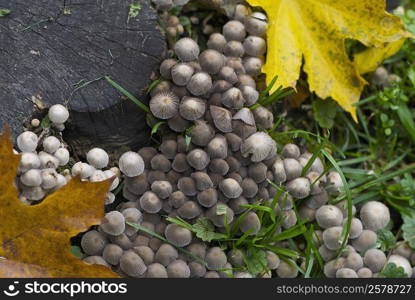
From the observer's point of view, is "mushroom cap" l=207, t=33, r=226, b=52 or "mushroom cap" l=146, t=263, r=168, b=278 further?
"mushroom cap" l=207, t=33, r=226, b=52

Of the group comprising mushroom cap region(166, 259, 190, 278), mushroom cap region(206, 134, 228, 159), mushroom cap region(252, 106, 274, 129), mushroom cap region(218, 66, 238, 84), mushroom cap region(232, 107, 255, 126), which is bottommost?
mushroom cap region(166, 259, 190, 278)

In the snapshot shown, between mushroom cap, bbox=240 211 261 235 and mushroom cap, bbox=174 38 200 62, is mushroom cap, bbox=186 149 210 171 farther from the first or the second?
mushroom cap, bbox=174 38 200 62

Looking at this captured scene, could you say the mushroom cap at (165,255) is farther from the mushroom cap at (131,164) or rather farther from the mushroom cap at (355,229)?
the mushroom cap at (355,229)

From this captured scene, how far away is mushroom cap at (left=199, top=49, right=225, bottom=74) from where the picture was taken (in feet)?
8.55

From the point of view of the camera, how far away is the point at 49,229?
2205mm

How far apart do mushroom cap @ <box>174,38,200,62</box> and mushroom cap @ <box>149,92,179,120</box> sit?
182 mm

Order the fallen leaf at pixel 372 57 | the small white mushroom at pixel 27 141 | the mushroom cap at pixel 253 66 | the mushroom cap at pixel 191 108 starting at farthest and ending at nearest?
the fallen leaf at pixel 372 57
the mushroom cap at pixel 253 66
the mushroom cap at pixel 191 108
the small white mushroom at pixel 27 141

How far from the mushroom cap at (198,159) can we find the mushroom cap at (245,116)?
0.22 m

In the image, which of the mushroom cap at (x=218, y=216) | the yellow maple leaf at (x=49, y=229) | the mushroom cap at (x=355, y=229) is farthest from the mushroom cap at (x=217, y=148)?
the mushroom cap at (x=355, y=229)

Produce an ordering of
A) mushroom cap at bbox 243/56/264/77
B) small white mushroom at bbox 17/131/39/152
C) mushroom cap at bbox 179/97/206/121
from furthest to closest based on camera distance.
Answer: mushroom cap at bbox 243/56/264/77 < mushroom cap at bbox 179/97/206/121 < small white mushroom at bbox 17/131/39/152

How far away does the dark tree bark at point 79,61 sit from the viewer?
8.04 ft

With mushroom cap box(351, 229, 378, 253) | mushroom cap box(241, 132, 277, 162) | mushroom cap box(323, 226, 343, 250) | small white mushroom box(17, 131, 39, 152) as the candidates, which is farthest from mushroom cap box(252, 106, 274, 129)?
small white mushroom box(17, 131, 39, 152)

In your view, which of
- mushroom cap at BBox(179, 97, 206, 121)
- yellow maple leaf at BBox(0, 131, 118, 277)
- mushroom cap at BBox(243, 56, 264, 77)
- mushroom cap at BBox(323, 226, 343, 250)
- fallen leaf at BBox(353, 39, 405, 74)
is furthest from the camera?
fallen leaf at BBox(353, 39, 405, 74)

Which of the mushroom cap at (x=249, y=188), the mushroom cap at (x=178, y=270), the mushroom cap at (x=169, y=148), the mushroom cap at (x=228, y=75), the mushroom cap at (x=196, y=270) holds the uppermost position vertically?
the mushroom cap at (x=228, y=75)
